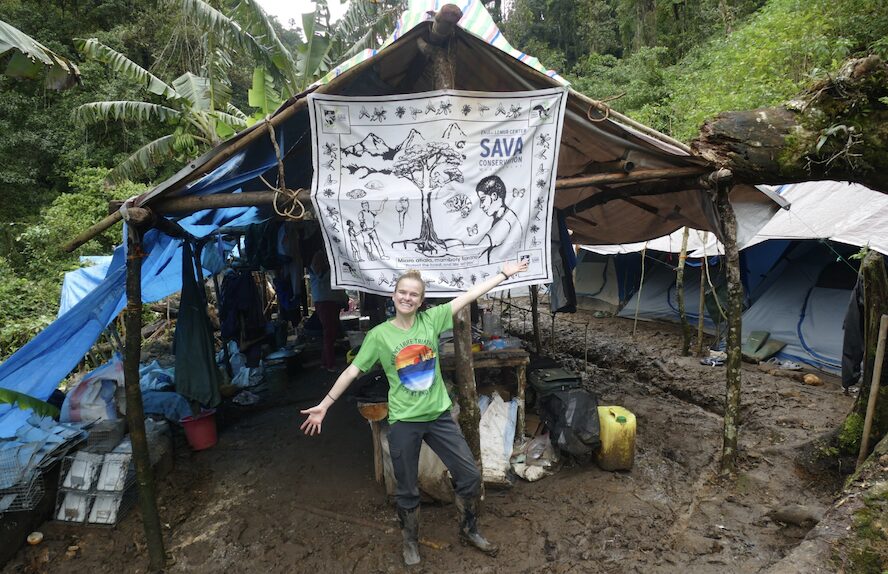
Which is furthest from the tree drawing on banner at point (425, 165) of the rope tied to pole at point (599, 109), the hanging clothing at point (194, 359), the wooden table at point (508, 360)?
the hanging clothing at point (194, 359)

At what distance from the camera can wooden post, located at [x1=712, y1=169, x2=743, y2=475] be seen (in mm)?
4031

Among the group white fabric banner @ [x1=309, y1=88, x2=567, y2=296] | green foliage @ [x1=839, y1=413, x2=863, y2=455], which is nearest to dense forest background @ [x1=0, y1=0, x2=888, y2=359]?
white fabric banner @ [x1=309, y1=88, x2=567, y2=296]

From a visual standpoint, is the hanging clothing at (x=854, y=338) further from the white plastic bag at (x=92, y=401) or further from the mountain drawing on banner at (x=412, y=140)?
the white plastic bag at (x=92, y=401)

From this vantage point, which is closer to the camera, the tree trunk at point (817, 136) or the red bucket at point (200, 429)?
the tree trunk at point (817, 136)

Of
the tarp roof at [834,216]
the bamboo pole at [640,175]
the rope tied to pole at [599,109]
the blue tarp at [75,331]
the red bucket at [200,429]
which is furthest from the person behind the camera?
the tarp roof at [834,216]

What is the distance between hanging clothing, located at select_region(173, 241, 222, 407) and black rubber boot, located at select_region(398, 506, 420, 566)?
289 centimetres

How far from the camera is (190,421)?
523 centimetres

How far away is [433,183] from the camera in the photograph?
11.6ft

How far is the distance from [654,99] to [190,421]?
1818 centimetres

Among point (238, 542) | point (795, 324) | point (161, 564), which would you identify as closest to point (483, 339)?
point (238, 542)

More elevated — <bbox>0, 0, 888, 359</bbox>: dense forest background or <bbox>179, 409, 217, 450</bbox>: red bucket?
<bbox>0, 0, 888, 359</bbox>: dense forest background

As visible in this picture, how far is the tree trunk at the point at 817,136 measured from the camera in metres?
3.31

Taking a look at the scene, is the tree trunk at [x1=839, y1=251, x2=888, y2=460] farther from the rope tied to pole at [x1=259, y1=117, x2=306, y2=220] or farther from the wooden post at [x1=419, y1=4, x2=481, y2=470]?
the rope tied to pole at [x1=259, y1=117, x2=306, y2=220]

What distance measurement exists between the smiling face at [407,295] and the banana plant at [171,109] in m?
8.17
